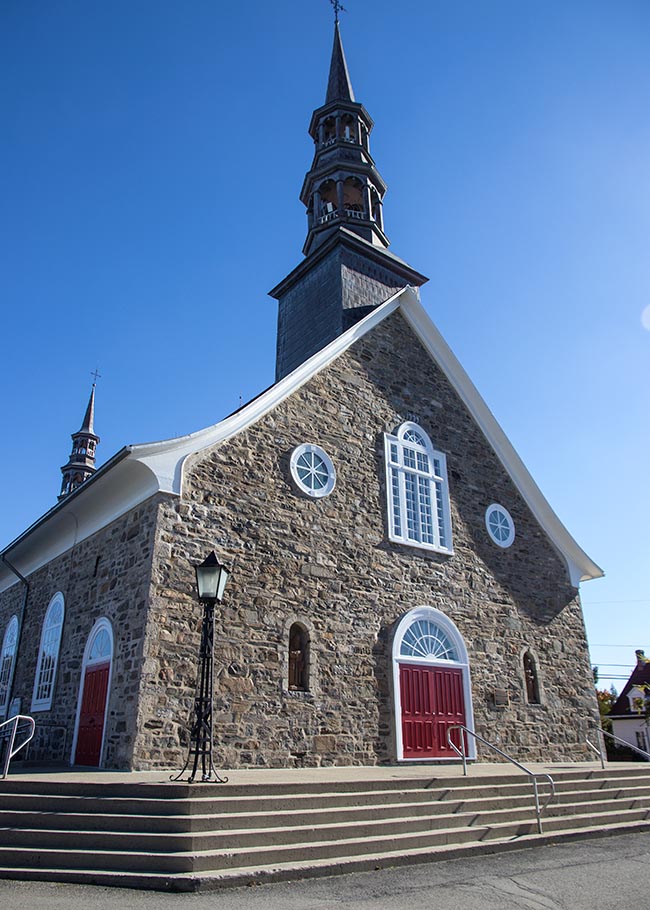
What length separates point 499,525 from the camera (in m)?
16.8

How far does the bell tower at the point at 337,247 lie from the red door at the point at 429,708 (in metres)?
8.59

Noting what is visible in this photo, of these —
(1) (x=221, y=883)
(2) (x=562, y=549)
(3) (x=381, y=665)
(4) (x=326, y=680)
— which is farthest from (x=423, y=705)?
(1) (x=221, y=883)

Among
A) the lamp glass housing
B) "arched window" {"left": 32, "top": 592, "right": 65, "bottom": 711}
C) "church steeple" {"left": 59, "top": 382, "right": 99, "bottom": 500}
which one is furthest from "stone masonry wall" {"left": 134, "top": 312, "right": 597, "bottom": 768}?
"church steeple" {"left": 59, "top": 382, "right": 99, "bottom": 500}

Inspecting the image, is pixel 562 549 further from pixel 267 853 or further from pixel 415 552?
pixel 267 853

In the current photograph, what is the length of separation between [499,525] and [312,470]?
5.61m

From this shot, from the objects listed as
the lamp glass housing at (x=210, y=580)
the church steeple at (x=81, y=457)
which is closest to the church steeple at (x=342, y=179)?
the lamp glass housing at (x=210, y=580)

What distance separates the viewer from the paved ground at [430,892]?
5789 mm

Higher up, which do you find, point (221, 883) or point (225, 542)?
point (225, 542)

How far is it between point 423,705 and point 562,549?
661 cm

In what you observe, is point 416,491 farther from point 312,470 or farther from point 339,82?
point 339,82

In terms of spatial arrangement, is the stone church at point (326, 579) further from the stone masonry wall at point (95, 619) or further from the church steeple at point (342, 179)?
the church steeple at point (342, 179)

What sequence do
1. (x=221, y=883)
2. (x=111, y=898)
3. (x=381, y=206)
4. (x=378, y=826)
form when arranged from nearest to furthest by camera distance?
1. (x=111, y=898)
2. (x=221, y=883)
3. (x=378, y=826)
4. (x=381, y=206)

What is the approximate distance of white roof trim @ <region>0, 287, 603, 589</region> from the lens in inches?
454

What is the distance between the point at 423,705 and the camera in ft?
44.3
